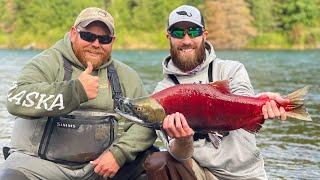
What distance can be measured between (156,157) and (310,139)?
9146 millimetres

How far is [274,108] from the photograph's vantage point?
16.2ft

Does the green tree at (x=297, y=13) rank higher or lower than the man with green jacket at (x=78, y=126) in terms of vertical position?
lower

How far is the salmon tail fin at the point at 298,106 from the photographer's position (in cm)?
481

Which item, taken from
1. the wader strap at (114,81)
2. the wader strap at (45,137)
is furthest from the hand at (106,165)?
the wader strap at (114,81)

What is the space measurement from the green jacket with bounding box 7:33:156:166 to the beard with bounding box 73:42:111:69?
5 centimetres

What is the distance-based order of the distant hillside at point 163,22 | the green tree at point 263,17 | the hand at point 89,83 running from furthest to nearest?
the green tree at point 263,17 < the distant hillside at point 163,22 < the hand at point 89,83

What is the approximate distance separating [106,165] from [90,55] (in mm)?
1053

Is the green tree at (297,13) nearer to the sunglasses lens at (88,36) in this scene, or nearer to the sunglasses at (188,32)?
the sunglasses at (188,32)

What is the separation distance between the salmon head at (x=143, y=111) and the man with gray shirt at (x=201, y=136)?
17.8 inches

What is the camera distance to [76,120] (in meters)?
5.71

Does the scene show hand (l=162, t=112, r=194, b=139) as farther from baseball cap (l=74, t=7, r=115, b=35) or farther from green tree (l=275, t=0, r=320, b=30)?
green tree (l=275, t=0, r=320, b=30)

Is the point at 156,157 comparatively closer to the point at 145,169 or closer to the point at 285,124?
the point at 145,169

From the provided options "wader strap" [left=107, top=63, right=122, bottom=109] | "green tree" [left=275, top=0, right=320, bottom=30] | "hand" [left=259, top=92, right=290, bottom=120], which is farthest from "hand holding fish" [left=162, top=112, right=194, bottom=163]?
"green tree" [left=275, top=0, right=320, bottom=30]

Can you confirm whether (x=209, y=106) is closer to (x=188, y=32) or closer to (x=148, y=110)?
(x=148, y=110)
